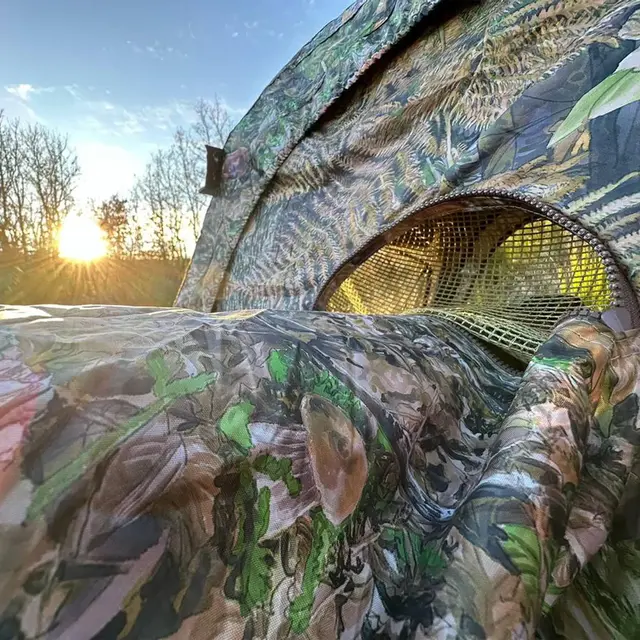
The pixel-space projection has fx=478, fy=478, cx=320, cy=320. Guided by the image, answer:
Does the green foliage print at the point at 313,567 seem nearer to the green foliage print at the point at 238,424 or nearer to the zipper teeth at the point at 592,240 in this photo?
the green foliage print at the point at 238,424

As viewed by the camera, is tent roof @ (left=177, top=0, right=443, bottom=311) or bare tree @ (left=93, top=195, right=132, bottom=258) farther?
bare tree @ (left=93, top=195, right=132, bottom=258)

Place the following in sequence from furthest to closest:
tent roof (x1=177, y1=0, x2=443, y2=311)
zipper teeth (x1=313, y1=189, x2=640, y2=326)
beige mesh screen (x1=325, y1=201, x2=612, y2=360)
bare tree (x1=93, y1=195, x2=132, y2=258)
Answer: bare tree (x1=93, y1=195, x2=132, y2=258)
tent roof (x1=177, y1=0, x2=443, y2=311)
beige mesh screen (x1=325, y1=201, x2=612, y2=360)
zipper teeth (x1=313, y1=189, x2=640, y2=326)

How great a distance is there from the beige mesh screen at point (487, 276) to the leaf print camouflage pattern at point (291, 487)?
0.49 feet

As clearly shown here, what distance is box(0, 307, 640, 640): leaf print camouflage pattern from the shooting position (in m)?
0.21

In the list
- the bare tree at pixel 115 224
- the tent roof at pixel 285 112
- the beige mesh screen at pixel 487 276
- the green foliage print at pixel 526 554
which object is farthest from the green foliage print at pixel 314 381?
the bare tree at pixel 115 224

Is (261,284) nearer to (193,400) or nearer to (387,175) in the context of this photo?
(387,175)

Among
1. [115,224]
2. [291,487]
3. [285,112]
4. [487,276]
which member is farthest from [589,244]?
[115,224]

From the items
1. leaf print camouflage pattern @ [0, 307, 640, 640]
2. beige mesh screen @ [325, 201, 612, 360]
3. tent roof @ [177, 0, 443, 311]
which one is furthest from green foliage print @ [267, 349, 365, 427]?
tent roof @ [177, 0, 443, 311]

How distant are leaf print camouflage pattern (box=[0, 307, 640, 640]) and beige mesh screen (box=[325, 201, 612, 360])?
0.49 feet

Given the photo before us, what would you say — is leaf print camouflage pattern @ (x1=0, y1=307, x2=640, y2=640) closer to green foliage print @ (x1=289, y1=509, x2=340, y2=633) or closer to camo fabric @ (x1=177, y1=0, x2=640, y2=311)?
green foliage print @ (x1=289, y1=509, x2=340, y2=633)

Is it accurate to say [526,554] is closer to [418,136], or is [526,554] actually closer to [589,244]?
[589,244]

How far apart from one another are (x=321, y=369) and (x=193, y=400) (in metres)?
0.09

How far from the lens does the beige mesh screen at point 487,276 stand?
528mm

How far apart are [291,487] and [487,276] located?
1.60ft
